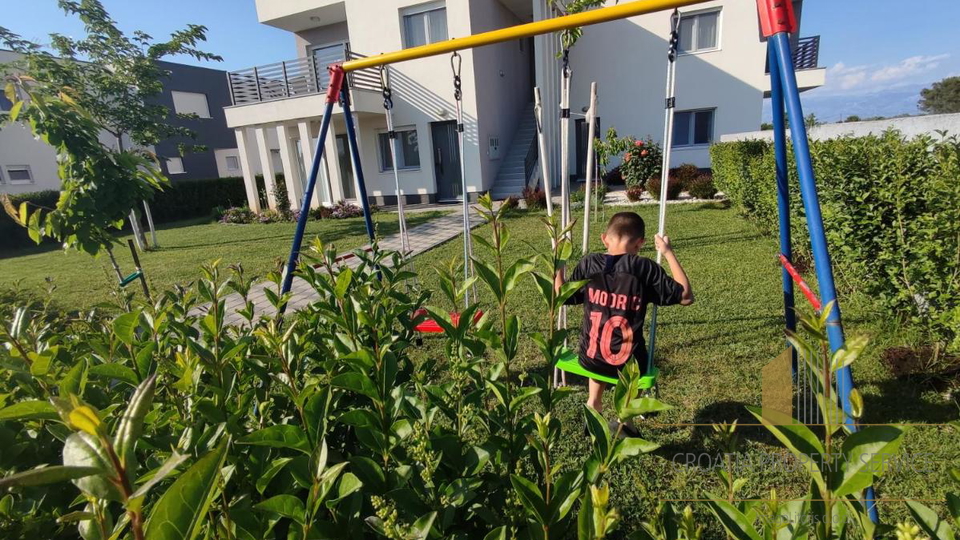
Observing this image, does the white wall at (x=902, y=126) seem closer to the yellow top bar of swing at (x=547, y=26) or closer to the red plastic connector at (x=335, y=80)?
the yellow top bar of swing at (x=547, y=26)

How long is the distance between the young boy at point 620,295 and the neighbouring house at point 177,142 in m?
21.9

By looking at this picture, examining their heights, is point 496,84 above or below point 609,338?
above

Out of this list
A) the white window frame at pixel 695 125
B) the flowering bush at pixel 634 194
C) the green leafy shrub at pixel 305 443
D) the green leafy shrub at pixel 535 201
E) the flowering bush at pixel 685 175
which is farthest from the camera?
the white window frame at pixel 695 125

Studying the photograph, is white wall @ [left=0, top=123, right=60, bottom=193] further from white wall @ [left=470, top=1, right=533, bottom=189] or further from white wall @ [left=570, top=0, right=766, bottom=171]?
white wall @ [left=570, top=0, right=766, bottom=171]

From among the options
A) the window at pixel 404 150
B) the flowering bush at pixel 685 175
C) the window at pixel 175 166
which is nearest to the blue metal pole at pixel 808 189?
the flowering bush at pixel 685 175

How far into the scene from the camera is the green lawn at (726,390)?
97.1 inches

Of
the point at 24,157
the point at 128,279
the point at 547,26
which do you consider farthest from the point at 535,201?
the point at 24,157

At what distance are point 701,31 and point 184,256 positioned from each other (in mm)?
16166

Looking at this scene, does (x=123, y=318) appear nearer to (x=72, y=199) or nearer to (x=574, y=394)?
(x=72, y=199)

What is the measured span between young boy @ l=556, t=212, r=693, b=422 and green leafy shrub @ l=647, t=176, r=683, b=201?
960 centimetres

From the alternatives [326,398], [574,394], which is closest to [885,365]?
[574,394]

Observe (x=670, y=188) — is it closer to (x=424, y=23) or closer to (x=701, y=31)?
(x=701, y=31)

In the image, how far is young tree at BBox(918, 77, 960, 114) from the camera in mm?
43906

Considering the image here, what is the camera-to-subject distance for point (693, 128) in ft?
49.5
